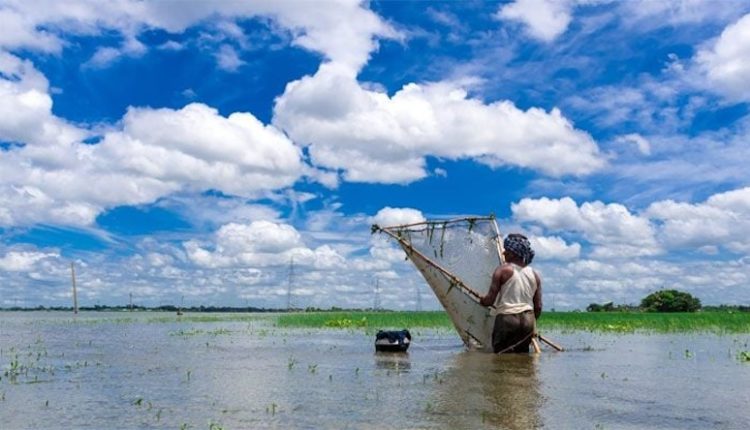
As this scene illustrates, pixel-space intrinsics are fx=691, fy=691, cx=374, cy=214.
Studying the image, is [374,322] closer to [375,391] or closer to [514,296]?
[514,296]

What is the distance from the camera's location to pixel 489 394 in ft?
32.8

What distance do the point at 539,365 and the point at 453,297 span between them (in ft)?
15.0

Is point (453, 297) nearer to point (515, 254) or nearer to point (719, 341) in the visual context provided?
point (515, 254)

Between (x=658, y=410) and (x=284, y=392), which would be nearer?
(x=658, y=410)

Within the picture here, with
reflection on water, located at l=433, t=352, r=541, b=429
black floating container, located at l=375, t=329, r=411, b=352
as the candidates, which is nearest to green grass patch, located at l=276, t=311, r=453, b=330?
black floating container, located at l=375, t=329, r=411, b=352

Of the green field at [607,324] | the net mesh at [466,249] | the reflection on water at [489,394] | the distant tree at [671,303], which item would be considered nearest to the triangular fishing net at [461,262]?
the net mesh at [466,249]

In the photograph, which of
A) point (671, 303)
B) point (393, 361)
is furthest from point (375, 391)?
point (671, 303)

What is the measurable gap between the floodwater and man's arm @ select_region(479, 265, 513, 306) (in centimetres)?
137

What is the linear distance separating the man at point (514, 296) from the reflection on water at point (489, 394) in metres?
1.72

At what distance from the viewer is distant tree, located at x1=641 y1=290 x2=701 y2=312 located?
99938 mm

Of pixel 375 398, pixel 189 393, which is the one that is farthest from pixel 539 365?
pixel 189 393

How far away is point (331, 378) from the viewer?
12492mm

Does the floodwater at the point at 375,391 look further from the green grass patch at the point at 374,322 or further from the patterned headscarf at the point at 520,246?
the green grass patch at the point at 374,322

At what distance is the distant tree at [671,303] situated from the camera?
328 feet
